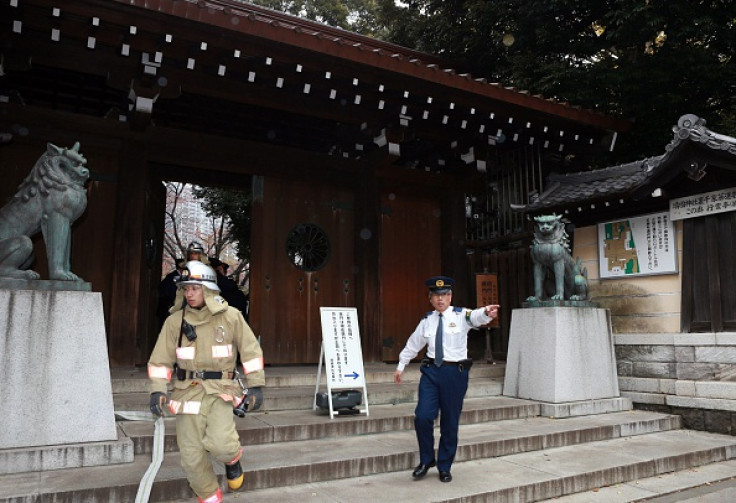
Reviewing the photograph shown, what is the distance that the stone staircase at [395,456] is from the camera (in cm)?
397

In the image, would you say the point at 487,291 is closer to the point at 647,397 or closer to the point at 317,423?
the point at 647,397

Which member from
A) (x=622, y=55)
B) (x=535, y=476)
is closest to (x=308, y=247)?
(x=535, y=476)

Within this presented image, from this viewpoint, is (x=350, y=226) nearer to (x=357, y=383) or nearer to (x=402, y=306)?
(x=402, y=306)

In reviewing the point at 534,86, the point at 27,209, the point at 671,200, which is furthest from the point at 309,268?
the point at 534,86

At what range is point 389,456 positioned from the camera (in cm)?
472

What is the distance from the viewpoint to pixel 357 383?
5.98 meters

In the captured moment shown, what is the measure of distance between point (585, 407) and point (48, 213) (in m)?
6.71

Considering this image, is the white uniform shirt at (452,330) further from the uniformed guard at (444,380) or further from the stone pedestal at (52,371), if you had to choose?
the stone pedestal at (52,371)

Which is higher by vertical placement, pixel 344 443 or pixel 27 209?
pixel 27 209

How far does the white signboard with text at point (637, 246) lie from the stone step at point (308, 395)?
2.66m

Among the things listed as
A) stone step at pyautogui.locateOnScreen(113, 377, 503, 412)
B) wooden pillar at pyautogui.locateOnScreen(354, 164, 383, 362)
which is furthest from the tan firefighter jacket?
wooden pillar at pyautogui.locateOnScreen(354, 164, 383, 362)

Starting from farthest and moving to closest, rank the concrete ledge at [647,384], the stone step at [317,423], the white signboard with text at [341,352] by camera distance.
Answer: the concrete ledge at [647,384], the white signboard with text at [341,352], the stone step at [317,423]

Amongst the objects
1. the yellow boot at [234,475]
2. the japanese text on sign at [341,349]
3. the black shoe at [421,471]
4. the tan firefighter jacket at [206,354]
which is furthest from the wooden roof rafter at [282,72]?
the black shoe at [421,471]

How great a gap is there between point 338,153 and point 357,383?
556 centimetres
